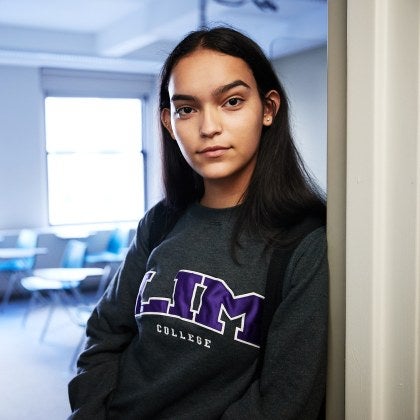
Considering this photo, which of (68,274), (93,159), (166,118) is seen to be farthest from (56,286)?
(166,118)

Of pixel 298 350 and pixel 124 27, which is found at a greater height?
pixel 124 27

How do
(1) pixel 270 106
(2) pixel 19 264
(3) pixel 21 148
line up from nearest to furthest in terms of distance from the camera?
(1) pixel 270 106, (2) pixel 19 264, (3) pixel 21 148

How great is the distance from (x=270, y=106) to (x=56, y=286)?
399 centimetres

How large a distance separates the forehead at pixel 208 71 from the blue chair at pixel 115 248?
4994mm

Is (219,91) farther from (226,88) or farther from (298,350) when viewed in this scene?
(298,350)

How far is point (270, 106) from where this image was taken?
114 cm

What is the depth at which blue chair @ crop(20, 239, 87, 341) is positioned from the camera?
15.7ft

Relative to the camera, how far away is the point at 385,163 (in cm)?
81

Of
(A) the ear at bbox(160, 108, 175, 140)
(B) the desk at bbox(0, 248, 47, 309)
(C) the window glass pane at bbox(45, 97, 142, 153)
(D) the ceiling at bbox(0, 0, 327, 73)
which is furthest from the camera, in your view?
(C) the window glass pane at bbox(45, 97, 142, 153)

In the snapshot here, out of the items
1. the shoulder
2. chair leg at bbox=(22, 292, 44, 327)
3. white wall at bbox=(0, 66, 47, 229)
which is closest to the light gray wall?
white wall at bbox=(0, 66, 47, 229)

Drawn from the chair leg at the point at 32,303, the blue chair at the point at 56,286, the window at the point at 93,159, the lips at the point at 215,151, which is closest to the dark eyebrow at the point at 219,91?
the lips at the point at 215,151

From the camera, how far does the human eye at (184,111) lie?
42.6 inches

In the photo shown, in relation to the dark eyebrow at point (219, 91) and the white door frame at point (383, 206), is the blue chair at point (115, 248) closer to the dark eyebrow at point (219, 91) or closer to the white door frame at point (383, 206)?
the dark eyebrow at point (219, 91)

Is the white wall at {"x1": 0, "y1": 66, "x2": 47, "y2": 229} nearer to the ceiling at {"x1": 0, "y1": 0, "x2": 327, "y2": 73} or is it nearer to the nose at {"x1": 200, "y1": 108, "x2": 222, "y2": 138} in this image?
the ceiling at {"x1": 0, "y1": 0, "x2": 327, "y2": 73}
